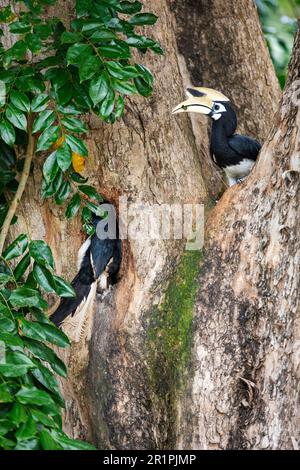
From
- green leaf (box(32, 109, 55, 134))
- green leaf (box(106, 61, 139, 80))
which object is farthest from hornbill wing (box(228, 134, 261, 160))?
green leaf (box(32, 109, 55, 134))

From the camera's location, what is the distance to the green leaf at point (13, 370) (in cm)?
285

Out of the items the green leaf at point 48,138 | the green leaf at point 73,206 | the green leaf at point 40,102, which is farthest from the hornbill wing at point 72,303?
the green leaf at point 40,102

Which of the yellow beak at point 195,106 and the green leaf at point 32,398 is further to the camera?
the yellow beak at point 195,106

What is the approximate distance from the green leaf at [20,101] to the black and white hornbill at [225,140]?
0.88 meters

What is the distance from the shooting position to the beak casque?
385 centimetres

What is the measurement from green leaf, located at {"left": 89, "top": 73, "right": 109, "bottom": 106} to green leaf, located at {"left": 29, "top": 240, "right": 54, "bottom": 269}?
561 millimetres

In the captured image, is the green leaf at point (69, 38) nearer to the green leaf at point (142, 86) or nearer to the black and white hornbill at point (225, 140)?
the green leaf at point (142, 86)

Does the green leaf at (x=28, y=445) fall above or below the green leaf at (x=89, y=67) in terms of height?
below

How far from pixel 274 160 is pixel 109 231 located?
0.79 m

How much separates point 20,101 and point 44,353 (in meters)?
0.94

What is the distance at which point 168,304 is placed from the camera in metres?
3.53

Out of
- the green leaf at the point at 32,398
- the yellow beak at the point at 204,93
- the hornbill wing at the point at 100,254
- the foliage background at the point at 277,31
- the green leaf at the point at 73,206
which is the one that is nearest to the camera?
the green leaf at the point at 32,398

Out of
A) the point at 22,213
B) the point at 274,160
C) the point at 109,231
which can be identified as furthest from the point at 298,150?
the point at 22,213

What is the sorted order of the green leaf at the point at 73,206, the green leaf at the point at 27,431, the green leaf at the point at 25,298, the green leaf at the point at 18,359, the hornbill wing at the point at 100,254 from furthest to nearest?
the hornbill wing at the point at 100,254 → the green leaf at the point at 73,206 → the green leaf at the point at 25,298 → the green leaf at the point at 18,359 → the green leaf at the point at 27,431
